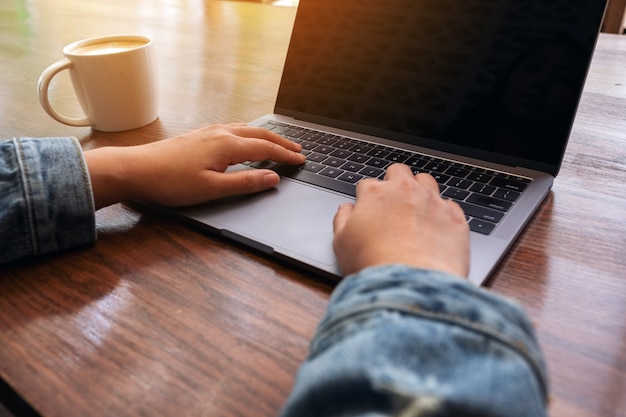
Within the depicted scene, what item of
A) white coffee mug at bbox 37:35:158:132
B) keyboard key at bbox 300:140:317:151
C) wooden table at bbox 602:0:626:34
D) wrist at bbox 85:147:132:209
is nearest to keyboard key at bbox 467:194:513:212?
keyboard key at bbox 300:140:317:151

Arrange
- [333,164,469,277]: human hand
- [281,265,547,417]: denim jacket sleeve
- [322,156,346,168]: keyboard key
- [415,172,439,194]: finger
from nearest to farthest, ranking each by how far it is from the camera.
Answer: [281,265,547,417]: denim jacket sleeve
[333,164,469,277]: human hand
[415,172,439,194]: finger
[322,156,346,168]: keyboard key

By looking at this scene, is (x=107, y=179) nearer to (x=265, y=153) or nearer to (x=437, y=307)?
(x=265, y=153)

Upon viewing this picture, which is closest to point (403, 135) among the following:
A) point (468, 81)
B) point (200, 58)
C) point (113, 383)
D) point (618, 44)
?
point (468, 81)

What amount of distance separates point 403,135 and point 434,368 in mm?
417

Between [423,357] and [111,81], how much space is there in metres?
0.61

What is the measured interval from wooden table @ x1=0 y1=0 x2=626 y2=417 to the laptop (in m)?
0.03

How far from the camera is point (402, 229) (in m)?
0.40

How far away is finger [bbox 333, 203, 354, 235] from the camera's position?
1.45 feet

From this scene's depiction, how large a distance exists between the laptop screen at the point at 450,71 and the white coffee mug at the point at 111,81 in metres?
0.20

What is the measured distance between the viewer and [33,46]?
1172 mm

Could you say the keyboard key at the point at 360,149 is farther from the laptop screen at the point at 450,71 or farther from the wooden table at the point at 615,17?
the wooden table at the point at 615,17

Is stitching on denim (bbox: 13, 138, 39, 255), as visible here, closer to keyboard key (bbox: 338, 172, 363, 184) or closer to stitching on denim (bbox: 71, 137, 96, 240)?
stitching on denim (bbox: 71, 137, 96, 240)

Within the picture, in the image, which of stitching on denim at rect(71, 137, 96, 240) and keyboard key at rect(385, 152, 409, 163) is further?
keyboard key at rect(385, 152, 409, 163)

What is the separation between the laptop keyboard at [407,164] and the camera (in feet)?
1.61
